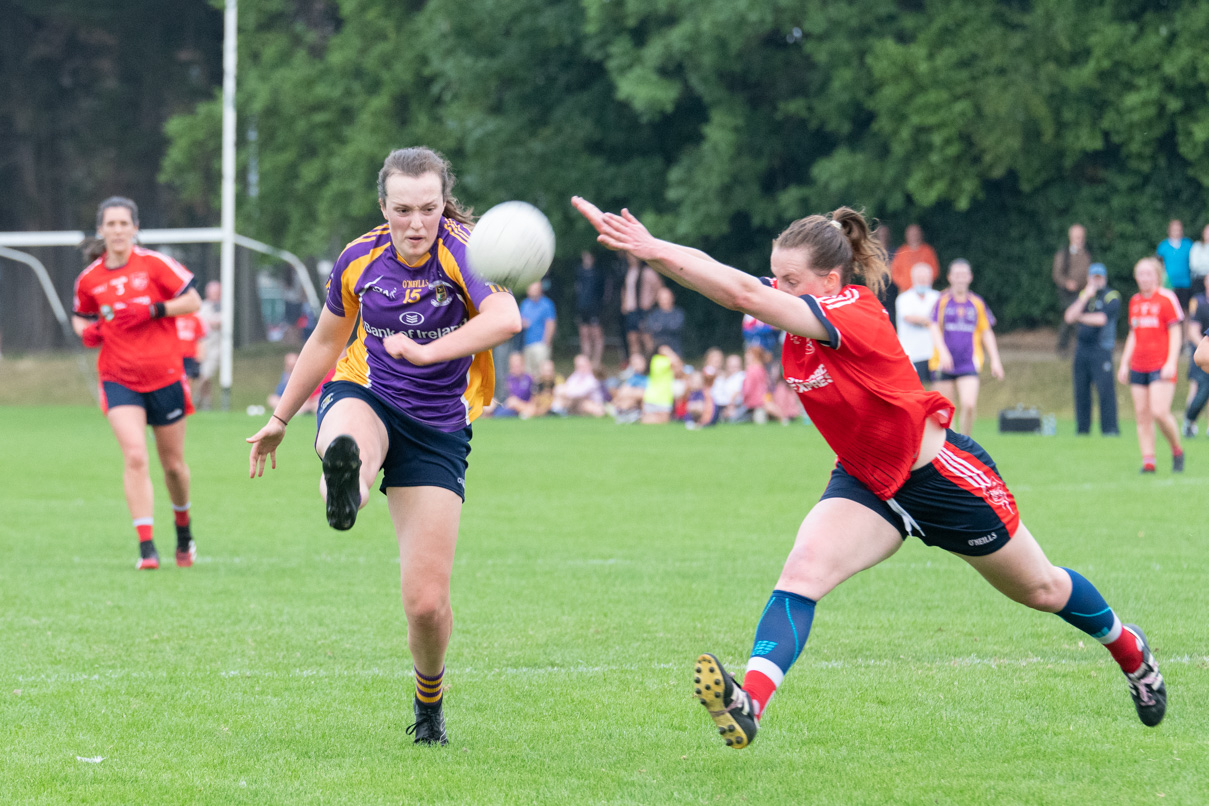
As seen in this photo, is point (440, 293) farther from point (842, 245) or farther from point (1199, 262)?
point (1199, 262)

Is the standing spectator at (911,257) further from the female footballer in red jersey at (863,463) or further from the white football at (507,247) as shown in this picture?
the white football at (507,247)

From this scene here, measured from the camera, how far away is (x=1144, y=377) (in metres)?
14.5

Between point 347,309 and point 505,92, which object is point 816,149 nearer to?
point 505,92

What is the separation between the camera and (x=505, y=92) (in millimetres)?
31844

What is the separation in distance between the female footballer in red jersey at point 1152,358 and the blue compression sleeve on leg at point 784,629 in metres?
Result: 10.3

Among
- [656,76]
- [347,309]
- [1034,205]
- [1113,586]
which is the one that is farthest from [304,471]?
[1034,205]

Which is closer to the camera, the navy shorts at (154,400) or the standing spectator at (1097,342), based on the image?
the navy shorts at (154,400)

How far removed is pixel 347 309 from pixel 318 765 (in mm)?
1603

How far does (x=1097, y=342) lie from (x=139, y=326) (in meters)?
14.2

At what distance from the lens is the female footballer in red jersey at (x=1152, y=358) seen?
14258mm

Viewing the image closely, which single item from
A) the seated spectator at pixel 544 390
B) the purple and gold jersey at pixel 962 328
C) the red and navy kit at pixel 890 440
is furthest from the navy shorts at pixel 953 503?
the seated spectator at pixel 544 390

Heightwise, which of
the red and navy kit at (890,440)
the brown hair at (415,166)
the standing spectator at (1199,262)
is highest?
the brown hair at (415,166)

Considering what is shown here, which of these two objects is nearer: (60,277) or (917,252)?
(917,252)

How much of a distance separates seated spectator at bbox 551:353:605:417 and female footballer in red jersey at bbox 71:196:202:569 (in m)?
16.3
